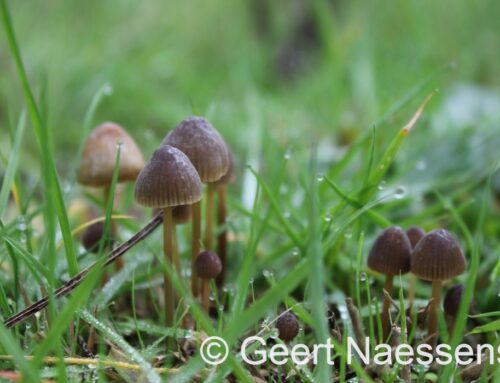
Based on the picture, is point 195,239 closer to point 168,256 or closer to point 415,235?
point 168,256

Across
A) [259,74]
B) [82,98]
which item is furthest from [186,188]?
[259,74]

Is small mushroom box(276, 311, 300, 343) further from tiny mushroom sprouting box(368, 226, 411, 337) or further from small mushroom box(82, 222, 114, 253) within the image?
small mushroom box(82, 222, 114, 253)

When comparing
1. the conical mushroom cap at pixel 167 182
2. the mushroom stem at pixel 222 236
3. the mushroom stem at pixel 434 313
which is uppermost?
the conical mushroom cap at pixel 167 182

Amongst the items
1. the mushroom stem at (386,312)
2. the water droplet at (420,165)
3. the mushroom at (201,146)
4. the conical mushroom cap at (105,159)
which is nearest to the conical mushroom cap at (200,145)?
the mushroom at (201,146)

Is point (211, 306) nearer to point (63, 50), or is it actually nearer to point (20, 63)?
point (20, 63)

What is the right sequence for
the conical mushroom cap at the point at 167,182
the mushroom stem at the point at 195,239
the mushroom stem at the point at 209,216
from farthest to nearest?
the mushroom stem at the point at 209,216, the mushroom stem at the point at 195,239, the conical mushroom cap at the point at 167,182

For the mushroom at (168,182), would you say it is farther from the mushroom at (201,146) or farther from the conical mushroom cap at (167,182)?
the mushroom at (201,146)

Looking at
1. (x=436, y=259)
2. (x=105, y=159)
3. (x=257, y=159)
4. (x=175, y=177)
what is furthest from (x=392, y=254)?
(x=257, y=159)
